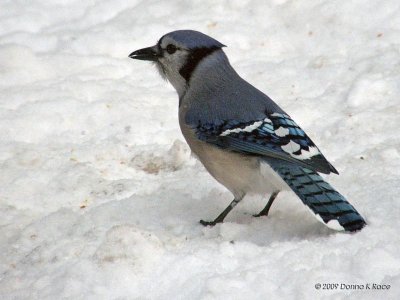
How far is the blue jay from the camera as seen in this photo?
3684 mm

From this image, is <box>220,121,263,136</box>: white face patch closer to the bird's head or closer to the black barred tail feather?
the black barred tail feather

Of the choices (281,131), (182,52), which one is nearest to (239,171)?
(281,131)

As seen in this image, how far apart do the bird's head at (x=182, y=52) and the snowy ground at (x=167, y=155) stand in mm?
506

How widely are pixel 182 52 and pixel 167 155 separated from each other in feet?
2.32

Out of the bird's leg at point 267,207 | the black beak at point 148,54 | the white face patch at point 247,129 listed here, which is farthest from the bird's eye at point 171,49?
the bird's leg at point 267,207

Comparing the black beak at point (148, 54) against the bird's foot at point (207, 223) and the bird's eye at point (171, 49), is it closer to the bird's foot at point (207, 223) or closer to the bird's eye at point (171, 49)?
the bird's eye at point (171, 49)

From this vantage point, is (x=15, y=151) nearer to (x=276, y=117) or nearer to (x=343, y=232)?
(x=276, y=117)

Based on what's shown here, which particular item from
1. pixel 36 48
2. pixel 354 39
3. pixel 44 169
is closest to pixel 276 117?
pixel 44 169

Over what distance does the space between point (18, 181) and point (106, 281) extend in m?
1.39

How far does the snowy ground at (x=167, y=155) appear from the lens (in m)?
3.34

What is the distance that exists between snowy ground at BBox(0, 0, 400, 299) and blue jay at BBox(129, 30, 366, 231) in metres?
0.16

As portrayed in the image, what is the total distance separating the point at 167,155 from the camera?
482cm

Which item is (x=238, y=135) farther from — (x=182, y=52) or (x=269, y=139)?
(x=182, y=52)

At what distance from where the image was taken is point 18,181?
451 centimetres
